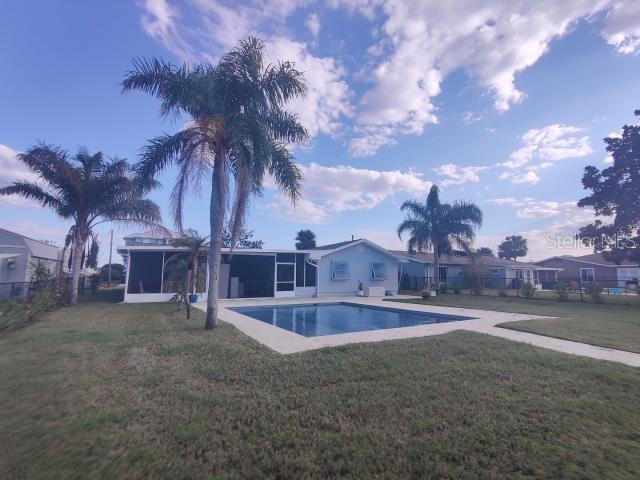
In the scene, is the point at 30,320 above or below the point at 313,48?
below

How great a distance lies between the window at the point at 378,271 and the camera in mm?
23141

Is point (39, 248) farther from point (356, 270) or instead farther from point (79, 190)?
point (356, 270)

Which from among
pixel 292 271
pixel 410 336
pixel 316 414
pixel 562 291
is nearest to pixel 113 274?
pixel 292 271

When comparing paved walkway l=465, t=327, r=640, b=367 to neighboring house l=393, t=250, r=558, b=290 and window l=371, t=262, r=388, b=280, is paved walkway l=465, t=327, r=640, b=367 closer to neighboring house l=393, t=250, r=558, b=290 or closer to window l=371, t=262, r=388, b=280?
window l=371, t=262, r=388, b=280

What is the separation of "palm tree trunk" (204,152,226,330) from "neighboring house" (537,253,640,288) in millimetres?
34245

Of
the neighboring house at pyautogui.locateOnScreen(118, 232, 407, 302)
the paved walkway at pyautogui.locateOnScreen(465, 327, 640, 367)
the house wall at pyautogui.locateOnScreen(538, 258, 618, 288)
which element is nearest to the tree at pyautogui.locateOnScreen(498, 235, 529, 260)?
the house wall at pyautogui.locateOnScreen(538, 258, 618, 288)

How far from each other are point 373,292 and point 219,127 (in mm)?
16366

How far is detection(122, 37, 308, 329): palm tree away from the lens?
8.15 metres

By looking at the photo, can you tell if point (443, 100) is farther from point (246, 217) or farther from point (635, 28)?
point (246, 217)

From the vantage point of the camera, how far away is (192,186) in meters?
8.49

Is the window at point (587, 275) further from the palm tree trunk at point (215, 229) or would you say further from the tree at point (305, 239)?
the palm tree trunk at point (215, 229)

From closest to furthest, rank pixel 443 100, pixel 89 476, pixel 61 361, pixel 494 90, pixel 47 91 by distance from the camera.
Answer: pixel 89 476 < pixel 61 361 < pixel 47 91 < pixel 494 90 < pixel 443 100

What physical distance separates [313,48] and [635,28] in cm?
980

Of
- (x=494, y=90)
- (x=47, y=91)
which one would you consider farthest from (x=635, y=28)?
(x=47, y=91)
